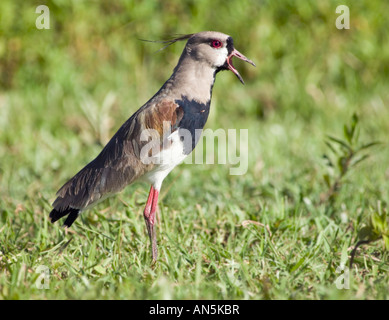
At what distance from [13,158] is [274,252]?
103 inches

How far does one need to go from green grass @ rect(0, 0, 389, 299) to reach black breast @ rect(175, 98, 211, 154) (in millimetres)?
518

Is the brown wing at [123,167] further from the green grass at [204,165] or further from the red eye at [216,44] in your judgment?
the red eye at [216,44]

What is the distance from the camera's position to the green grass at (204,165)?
2928 mm

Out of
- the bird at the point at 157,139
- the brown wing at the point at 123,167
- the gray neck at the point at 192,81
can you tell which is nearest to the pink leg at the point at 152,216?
the bird at the point at 157,139

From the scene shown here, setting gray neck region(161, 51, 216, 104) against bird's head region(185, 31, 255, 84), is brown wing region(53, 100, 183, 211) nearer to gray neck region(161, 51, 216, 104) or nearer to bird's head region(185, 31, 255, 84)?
gray neck region(161, 51, 216, 104)

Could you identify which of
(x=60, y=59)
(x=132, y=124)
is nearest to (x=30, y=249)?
(x=132, y=124)

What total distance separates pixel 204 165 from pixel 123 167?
5.30ft

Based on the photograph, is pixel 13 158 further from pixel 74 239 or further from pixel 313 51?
pixel 313 51

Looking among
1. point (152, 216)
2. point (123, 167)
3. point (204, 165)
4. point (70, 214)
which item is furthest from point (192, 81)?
point (204, 165)

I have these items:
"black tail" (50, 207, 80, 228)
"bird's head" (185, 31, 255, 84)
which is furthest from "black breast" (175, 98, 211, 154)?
"black tail" (50, 207, 80, 228)

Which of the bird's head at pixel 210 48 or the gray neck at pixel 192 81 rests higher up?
the bird's head at pixel 210 48

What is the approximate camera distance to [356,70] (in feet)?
21.2

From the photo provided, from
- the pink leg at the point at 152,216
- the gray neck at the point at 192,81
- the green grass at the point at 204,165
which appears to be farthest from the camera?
the gray neck at the point at 192,81

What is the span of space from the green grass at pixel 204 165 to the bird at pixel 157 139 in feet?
0.79
